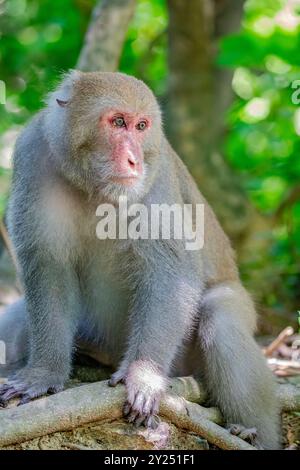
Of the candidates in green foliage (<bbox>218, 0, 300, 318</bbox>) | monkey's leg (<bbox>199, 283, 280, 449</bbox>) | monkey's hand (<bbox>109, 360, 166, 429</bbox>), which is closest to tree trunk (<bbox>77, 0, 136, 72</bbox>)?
green foliage (<bbox>218, 0, 300, 318</bbox>)

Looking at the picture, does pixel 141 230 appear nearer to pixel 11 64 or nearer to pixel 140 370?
pixel 140 370

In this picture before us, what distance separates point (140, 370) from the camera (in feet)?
18.1

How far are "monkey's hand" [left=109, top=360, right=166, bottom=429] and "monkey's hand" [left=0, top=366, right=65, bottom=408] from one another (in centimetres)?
60

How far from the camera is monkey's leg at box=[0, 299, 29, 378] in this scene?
664 cm

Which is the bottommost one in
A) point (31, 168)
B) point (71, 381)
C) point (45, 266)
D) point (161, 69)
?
point (71, 381)

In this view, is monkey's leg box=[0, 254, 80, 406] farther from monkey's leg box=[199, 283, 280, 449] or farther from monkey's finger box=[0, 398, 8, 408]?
monkey's leg box=[199, 283, 280, 449]

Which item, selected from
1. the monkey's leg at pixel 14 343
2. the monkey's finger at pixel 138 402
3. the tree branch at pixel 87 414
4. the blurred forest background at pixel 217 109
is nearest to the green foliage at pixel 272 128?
the blurred forest background at pixel 217 109

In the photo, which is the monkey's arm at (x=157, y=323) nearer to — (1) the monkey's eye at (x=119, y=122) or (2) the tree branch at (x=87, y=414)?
(2) the tree branch at (x=87, y=414)

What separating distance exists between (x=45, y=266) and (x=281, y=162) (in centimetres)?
636

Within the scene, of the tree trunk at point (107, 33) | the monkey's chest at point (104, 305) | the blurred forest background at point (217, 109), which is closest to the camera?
the monkey's chest at point (104, 305)

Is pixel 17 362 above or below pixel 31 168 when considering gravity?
below

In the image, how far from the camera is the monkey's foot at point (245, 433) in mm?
5691

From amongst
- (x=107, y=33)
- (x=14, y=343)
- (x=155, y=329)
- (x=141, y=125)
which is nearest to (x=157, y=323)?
(x=155, y=329)

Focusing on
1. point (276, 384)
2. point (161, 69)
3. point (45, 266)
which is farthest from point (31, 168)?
point (161, 69)
